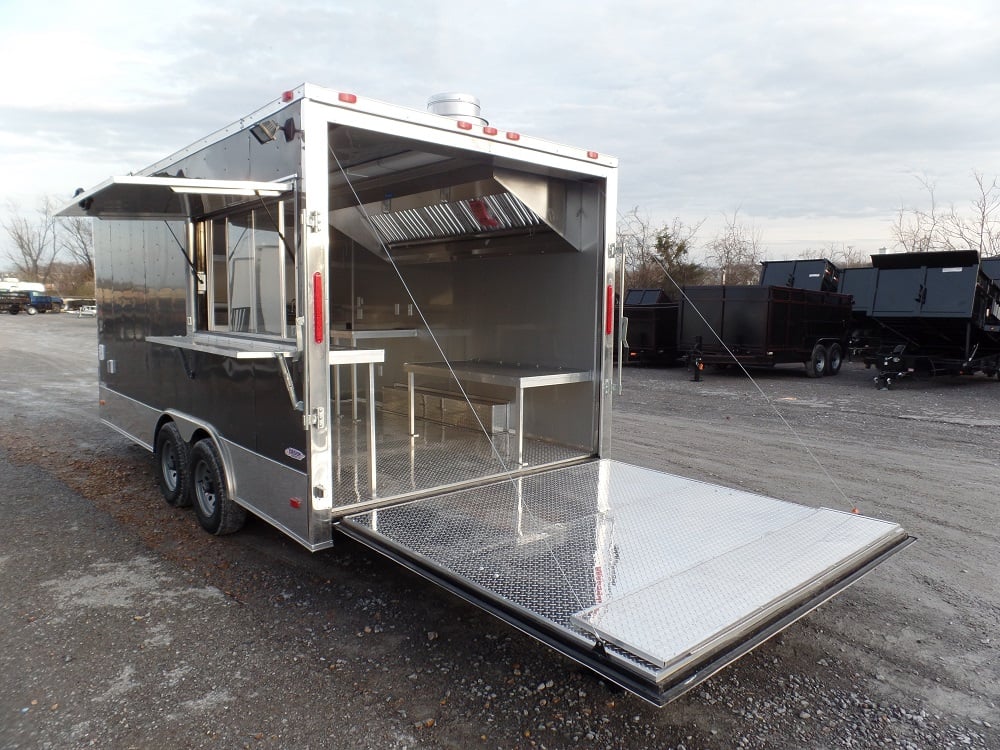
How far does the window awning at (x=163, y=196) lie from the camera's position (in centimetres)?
338

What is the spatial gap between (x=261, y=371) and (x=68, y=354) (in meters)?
17.0

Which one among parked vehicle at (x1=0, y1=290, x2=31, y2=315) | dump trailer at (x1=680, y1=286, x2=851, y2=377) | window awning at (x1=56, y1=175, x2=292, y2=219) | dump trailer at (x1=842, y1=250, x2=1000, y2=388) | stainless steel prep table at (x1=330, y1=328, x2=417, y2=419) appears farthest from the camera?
parked vehicle at (x1=0, y1=290, x2=31, y2=315)

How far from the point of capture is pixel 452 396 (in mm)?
6184

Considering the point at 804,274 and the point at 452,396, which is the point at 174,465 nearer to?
the point at 452,396

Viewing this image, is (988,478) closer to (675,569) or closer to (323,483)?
(675,569)

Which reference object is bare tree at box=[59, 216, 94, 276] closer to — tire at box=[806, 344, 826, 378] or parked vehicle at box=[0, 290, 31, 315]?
parked vehicle at box=[0, 290, 31, 315]

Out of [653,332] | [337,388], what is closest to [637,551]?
[337,388]

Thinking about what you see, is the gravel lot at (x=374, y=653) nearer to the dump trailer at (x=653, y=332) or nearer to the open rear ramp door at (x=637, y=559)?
the open rear ramp door at (x=637, y=559)

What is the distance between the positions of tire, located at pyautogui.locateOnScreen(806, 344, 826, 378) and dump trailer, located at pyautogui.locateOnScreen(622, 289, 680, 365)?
2.60 meters

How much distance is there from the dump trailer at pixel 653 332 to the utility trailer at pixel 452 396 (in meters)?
9.16

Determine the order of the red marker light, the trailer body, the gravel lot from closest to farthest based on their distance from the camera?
the gravel lot < the red marker light < the trailer body

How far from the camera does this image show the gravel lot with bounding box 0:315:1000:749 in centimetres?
256

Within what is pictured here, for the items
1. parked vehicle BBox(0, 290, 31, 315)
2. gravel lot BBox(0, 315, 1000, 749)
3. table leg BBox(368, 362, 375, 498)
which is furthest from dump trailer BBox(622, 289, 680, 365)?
parked vehicle BBox(0, 290, 31, 315)

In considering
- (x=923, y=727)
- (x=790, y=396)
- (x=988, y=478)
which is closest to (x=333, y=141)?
(x=923, y=727)
